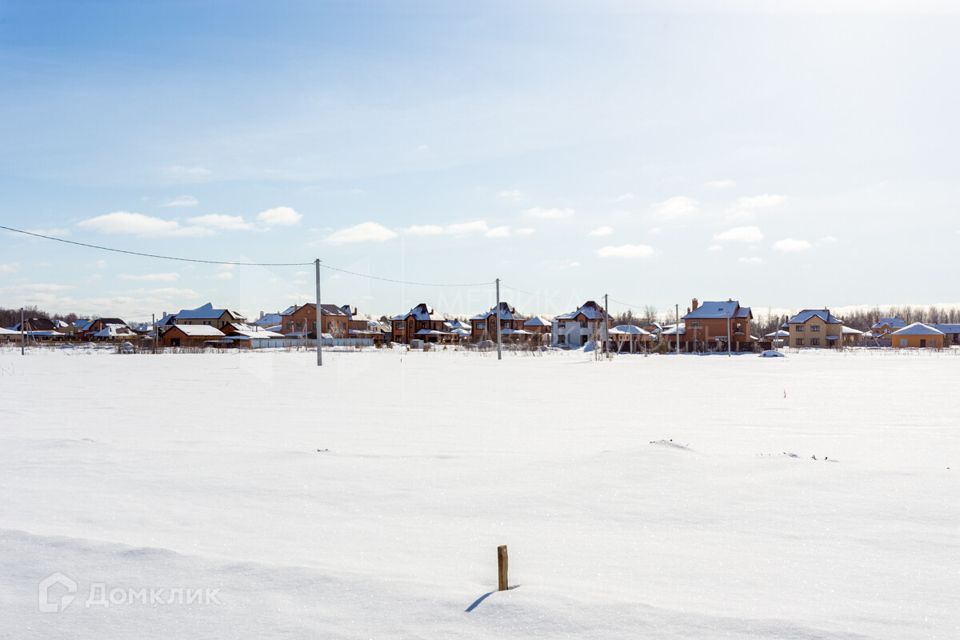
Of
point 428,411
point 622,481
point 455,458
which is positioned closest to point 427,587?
point 622,481

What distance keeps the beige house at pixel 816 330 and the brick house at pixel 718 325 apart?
15.5m

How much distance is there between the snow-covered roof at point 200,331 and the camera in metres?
85.6

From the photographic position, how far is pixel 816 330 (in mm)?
95938

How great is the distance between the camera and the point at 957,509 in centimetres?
671

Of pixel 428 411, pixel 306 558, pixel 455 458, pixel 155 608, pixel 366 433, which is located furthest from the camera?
pixel 428 411

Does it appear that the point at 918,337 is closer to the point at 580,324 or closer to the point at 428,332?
the point at 580,324

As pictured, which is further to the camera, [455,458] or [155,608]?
[455,458]

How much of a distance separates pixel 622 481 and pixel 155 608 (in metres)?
5.26

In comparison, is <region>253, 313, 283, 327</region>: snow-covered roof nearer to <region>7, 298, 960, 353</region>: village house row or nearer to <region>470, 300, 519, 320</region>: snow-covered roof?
<region>7, 298, 960, 353</region>: village house row

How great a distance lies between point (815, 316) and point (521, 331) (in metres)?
42.8

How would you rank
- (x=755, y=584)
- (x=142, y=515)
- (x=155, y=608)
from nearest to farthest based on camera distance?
1. (x=155, y=608)
2. (x=755, y=584)
3. (x=142, y=515)

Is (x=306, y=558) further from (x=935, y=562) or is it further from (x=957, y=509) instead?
(x=957, y=509)

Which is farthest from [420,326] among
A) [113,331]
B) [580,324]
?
[113,331]

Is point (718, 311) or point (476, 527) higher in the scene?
point (718, 311)
